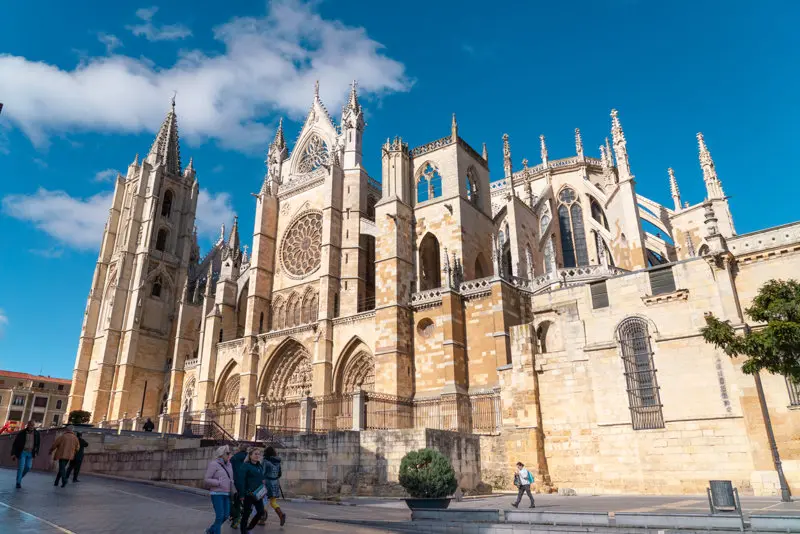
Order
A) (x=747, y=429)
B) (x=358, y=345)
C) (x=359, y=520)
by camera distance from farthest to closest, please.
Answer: (x=358, y=345) → (x=747, y=429) → (x=359, y=520)

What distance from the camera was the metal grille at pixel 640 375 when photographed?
14.6 metres

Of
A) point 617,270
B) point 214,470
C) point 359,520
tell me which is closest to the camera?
point 214,470

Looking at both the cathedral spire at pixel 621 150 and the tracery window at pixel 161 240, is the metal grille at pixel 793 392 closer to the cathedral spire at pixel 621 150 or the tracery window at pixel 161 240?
the cathedral spire at pixel 621 150

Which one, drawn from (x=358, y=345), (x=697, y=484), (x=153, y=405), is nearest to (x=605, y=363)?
(x=697, y=484)

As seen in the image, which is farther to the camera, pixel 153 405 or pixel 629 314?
pixel 153 405

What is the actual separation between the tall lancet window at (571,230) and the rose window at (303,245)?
14.2 meters

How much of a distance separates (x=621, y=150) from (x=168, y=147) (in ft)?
110

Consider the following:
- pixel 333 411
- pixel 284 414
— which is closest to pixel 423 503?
pixel 333 411

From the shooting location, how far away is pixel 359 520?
8656 millimetres

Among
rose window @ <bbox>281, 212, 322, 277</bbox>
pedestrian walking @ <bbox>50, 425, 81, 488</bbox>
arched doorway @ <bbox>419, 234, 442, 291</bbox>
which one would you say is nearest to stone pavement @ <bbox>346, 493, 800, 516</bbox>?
pedestrian walking @ <bbox>50, 425, 81, 488</bbox>

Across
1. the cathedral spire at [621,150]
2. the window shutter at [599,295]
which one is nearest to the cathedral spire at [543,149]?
the cathedral spire at [621,150]

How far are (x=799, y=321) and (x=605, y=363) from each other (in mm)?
5065

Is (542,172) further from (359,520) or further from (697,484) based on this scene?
(359,520)

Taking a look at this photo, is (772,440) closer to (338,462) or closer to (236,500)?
(338,462)
